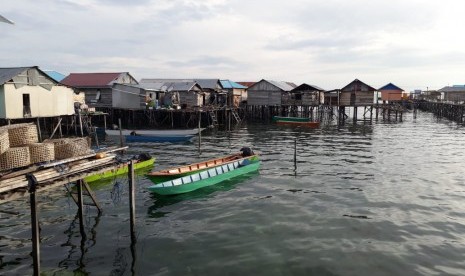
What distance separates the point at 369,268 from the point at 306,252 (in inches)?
74.7

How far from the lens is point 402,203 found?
16.1 metres

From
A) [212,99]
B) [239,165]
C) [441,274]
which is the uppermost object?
[212,99]

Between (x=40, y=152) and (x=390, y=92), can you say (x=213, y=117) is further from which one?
(x=390, y=92)

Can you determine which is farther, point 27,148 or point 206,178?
point 206,178

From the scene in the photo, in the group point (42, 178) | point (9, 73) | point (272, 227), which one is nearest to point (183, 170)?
point (272, 227)

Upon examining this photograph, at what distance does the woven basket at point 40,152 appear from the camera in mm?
10742

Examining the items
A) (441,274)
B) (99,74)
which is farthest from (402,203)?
(99,74)

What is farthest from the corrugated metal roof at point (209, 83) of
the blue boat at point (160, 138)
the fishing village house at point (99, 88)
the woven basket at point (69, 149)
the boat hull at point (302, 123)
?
the woven basket at point (69, 149)

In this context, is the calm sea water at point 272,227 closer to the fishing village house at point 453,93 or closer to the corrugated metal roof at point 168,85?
the corrugated metal roof at point 168,85

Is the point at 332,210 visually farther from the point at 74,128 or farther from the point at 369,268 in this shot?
Result: the point at 74,128

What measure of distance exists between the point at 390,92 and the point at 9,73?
6963cm

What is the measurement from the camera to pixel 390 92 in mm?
76438

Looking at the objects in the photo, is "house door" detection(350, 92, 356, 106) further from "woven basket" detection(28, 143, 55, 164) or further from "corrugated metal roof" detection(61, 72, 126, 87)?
"woven basket" detection(28, 143, 55, 164)

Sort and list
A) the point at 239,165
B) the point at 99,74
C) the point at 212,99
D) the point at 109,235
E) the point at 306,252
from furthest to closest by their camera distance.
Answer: the point at 212,99
the point at 99,74
the point at 239,165
the point at 109,235
the point at 306,252
